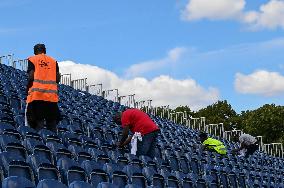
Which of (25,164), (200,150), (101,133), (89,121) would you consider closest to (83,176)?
(25,164)

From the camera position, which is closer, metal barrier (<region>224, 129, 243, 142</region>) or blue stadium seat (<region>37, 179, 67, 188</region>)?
blue stadium seat (<region>37, 179, 67, 188</region>)

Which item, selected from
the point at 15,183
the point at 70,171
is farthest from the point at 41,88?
the point at 15,183

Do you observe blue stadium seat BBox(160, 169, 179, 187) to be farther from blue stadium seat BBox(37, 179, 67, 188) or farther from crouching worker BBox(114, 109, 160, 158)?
blue stadium seat BBox(37, 179, 67, 188)

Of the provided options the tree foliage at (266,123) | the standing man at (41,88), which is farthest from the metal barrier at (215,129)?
the tree foliage at (266,123)

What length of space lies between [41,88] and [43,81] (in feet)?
0.36

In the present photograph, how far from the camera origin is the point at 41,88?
7895 mm

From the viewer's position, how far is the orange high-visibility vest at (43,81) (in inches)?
311

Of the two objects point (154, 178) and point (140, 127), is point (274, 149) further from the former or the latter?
point (154, 178)

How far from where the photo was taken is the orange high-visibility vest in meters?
7.90

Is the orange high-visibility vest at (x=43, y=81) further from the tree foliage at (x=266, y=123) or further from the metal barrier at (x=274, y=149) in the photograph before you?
the tree foliage at (x=266, y=123)

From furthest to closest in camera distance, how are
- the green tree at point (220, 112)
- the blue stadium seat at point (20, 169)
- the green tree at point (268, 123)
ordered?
the green tree at point (220, 112)
the green tree at point (268, 123)
the blue stadium seat at point (20, 169)

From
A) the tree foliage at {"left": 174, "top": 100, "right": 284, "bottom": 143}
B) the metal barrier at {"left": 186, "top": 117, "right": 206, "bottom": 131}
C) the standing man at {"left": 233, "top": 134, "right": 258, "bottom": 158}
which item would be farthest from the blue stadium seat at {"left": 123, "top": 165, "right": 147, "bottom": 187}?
the tree foliage at {"left": 174, "top": 100, "right": 284, "bottom": 143}

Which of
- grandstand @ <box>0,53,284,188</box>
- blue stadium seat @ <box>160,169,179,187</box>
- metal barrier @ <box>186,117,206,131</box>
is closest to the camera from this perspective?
grandstand @ <box>0,53,284,188</box>

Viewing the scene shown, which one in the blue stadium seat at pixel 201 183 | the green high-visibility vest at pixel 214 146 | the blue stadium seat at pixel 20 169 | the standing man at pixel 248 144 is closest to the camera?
the blue stadium seat at pixel 20 169
